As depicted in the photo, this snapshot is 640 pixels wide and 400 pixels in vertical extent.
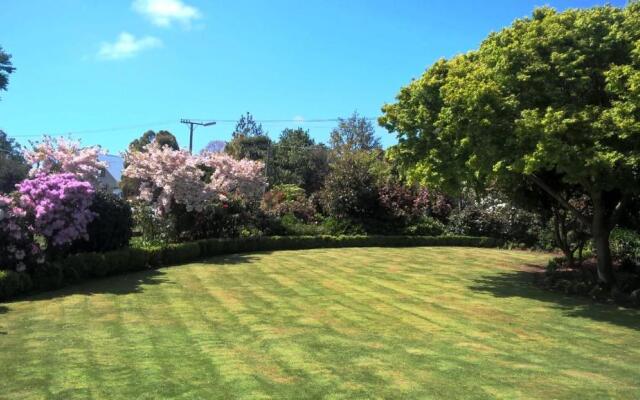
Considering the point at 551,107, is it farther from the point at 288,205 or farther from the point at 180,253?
the point at 288,205

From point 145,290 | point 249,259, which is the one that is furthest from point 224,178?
point 145,290

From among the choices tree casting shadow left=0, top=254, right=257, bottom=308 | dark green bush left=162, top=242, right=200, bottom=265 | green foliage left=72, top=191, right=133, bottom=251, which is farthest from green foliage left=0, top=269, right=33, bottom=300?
dark green bush left=162, top=242, right=200, bottom=265

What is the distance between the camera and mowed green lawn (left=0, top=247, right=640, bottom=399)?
5387 millimetres

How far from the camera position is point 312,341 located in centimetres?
723

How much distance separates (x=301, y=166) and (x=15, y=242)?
4056 cm

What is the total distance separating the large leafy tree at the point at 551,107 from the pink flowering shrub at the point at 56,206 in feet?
26.0

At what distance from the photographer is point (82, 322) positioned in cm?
827


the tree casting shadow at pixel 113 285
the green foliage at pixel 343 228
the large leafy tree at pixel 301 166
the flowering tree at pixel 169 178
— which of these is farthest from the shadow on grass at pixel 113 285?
the large leafy tree at pixel 301 166

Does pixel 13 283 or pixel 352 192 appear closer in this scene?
pixel 13 283

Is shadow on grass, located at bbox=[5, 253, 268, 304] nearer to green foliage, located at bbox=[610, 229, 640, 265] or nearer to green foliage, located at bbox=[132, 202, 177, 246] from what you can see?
green foliage, located at bbox=[132, 202, 177, 246]

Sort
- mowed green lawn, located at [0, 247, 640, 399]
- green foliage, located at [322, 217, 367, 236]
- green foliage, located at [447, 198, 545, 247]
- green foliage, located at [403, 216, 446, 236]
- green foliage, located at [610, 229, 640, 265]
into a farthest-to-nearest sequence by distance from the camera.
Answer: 1. green foliage, located at [403, 216, 446, 236]
2. green foliage, located at [322, 217, 367, 236]
3. green foliage, located at [447, 198, 545, 247]
4. green foliage, located at [610, 229, 640, 265]
5. mowed green lawn, located at [0, 247, 640, 399]

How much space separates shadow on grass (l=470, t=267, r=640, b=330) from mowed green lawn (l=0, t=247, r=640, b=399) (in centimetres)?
6

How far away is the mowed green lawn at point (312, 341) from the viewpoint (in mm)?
5387

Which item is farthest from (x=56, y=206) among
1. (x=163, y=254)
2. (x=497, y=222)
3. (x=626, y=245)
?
(x=497, y=222)
